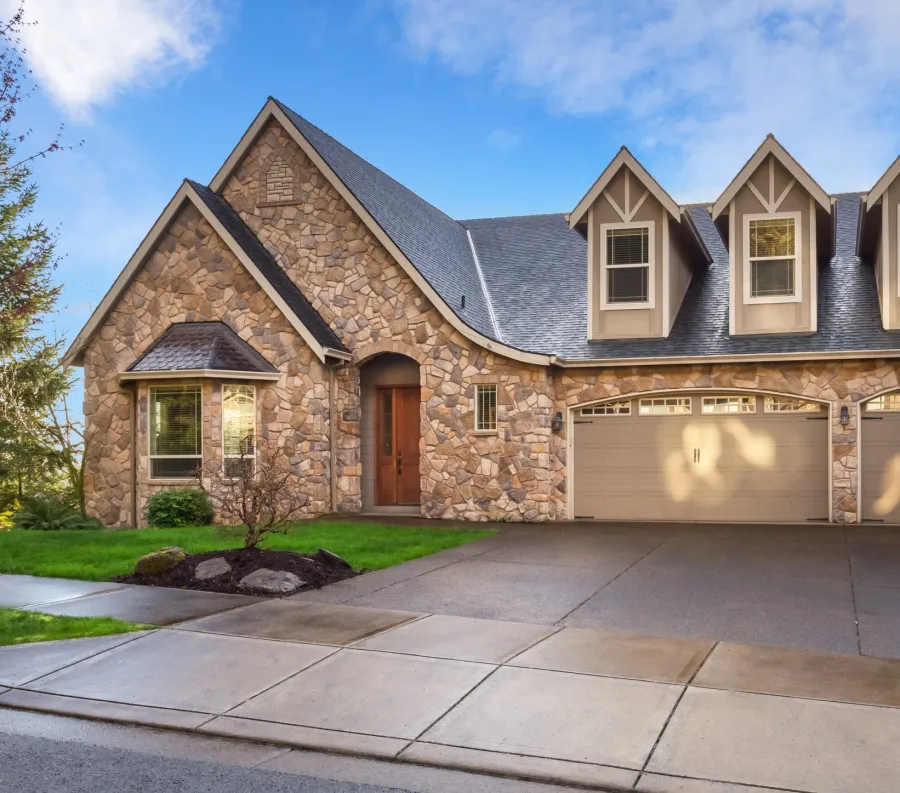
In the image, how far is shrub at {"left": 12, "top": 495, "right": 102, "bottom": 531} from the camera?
1691 centimetres

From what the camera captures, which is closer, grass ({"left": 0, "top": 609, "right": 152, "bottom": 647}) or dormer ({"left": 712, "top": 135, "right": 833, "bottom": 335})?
grass ({"left": 0, "top": 609, "right": 152, "bottom": 647})

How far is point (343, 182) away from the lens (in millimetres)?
17281

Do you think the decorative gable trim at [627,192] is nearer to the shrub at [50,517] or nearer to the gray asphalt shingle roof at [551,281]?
the gray asphalt shingle roof at [551,281]

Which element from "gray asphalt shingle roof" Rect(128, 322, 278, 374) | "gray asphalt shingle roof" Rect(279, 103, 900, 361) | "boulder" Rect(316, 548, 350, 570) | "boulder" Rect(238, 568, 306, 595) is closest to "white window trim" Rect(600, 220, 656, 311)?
"gray asphalt shingle roof" Rect(279, 103, 900, 361)

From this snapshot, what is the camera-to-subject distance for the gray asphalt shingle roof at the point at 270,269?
16859 mm

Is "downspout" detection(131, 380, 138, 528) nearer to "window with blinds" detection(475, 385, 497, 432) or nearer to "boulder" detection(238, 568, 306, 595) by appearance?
"window with blinds" detection(475, 385, 497, 432)

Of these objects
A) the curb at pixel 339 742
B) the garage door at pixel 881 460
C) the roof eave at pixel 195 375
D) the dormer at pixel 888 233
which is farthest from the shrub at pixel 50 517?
the dormer at pixel 888 233

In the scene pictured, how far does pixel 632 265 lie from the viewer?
1675 centimetres

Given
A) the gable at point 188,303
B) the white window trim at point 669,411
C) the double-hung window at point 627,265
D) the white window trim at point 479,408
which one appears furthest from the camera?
the gable at point 188,303

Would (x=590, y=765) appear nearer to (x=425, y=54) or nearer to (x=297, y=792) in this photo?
(x=297, y=792)

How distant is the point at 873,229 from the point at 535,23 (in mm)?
7719

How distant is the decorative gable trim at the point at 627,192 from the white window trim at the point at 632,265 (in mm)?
230

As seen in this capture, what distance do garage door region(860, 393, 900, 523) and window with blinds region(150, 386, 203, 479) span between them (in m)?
11.1

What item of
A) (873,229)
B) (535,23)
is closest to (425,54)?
(535,23)
